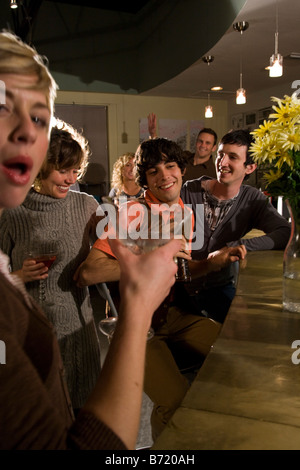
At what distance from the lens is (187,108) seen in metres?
8.37

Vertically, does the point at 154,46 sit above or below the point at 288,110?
above

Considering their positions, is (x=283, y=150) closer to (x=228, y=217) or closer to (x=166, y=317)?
(x=166, y=317)

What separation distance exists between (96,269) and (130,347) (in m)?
1.05

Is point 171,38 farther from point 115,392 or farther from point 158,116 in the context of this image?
point 115,392

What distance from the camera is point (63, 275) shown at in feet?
5.68

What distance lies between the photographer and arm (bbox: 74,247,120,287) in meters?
1.67

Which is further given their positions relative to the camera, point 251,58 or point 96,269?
point 251,58

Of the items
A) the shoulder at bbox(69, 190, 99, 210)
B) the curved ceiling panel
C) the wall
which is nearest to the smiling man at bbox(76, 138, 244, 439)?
the shoulder at bbox(69, 190, 99, 210)

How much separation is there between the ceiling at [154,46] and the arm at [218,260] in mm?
3396

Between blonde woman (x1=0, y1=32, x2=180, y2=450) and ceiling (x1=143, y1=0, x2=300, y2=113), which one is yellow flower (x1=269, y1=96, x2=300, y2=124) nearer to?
blonde woman (x1=0, y1=32, x2=180, y2=450)

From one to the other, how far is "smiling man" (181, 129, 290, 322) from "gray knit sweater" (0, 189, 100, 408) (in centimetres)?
78

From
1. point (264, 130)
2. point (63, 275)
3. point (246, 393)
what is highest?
point (264, 130)

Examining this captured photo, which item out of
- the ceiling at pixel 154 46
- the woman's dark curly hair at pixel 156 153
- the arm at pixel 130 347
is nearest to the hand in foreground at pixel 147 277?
the arm at pixel 130 347

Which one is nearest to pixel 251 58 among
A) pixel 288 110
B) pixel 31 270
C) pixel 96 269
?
pixel 288 110
